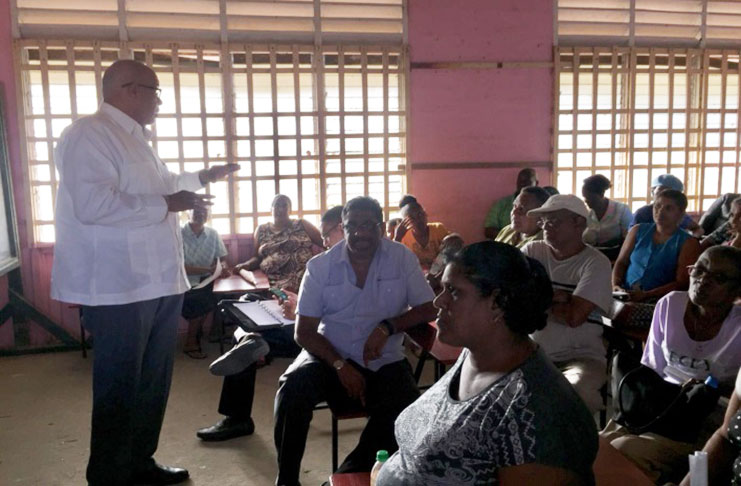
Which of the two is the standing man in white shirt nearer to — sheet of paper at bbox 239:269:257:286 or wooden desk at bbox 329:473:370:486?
wooden desk at bbox 329:473:370:486

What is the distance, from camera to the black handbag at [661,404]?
7.27 ft

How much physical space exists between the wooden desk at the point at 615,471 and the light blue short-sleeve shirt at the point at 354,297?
4.37 feet

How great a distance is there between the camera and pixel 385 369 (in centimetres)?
293

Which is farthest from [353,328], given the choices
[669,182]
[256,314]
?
[669,182]

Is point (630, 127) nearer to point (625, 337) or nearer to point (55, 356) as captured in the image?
point (625, 337)

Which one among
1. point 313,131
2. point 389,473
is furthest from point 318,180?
point 389,473

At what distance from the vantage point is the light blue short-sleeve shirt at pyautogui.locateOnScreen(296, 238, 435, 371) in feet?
9.78

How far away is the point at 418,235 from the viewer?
506 cm

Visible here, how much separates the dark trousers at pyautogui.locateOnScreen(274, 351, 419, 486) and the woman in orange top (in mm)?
2139

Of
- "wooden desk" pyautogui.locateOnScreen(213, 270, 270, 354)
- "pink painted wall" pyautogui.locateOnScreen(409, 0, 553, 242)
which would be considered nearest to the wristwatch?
"wooden desk" pyautogui.locateOnScreen(213, 270, 270, 354)

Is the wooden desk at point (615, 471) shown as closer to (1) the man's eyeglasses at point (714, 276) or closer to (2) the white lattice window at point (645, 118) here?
(1) the man's eyeglasses at point (714, 276)

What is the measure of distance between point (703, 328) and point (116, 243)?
229cm

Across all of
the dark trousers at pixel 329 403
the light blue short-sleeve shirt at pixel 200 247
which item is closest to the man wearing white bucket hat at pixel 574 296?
the dark trousers at pixel 329 403

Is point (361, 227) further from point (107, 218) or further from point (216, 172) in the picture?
point (107, 218)
